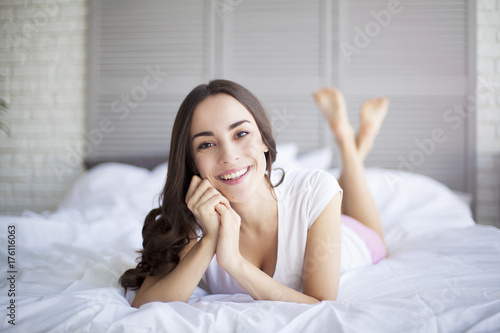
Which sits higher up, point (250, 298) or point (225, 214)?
point (225, 214)

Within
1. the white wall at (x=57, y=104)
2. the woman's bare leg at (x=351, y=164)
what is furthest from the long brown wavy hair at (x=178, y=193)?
the white wall at (x=57, y=104)

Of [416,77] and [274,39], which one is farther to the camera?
[274,39]

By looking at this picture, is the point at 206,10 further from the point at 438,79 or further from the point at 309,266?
the point at 309,266

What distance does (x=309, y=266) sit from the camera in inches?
38.5

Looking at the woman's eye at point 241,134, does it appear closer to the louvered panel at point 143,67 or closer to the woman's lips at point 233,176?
the woman's lips at point 233,176

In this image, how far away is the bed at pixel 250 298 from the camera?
2.42 feet

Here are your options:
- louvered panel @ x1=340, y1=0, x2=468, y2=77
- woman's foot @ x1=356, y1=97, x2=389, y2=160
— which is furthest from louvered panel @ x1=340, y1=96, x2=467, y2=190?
woman's foot @ x1=356, y1=97, x2=389, y2=160

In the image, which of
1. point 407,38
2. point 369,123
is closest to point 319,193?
point 369,123

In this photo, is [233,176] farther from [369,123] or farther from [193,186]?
[369,123]

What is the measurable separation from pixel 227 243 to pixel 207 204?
11 centimetres

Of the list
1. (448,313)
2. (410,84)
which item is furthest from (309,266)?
(410,84)

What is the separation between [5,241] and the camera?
1.28 m

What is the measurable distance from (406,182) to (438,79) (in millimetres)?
1048

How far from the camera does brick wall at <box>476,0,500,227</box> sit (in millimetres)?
2578
